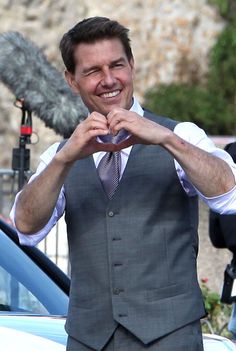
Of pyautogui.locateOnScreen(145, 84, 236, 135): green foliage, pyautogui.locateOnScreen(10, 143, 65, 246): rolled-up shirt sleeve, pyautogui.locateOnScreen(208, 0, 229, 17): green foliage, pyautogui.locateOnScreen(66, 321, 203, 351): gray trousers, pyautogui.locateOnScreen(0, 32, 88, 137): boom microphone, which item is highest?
pyautogui.locateOnScreen(208, 0, 229, 17): green foliage

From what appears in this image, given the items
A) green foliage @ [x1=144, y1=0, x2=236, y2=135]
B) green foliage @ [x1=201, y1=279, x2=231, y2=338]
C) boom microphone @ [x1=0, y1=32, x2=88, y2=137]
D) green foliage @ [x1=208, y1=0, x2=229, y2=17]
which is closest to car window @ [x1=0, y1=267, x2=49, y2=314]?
boom microphone @ [x1=0, y1=32, x2=88, y2=137]

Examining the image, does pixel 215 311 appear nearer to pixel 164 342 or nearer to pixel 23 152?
pixel 23 152

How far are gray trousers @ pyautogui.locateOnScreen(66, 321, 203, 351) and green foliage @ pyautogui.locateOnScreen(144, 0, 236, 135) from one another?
32.8 ft

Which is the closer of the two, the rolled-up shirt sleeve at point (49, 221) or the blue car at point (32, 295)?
the rolled-up shirt sleeve at point (49, 221)

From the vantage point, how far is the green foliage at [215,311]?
7.16m

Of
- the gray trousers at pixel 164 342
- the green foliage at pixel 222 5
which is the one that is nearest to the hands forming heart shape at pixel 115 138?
the gray trousers at pixel 164 342

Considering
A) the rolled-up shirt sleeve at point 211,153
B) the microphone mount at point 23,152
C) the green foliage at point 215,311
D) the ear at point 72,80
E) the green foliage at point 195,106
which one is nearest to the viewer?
the rolled-up shirt sleeve at point 211,153

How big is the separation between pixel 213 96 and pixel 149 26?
1163 millimetres

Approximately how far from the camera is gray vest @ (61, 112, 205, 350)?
340 cm

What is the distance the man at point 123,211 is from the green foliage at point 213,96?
9.85 metres

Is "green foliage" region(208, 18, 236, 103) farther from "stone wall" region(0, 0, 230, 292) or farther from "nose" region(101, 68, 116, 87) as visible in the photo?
"nose" region(101, 68, 116, 87)

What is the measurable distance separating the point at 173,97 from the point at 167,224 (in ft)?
33.4

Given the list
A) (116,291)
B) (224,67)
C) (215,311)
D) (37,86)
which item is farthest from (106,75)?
(224,67)

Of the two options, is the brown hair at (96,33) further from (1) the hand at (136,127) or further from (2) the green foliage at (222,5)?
(2) the green foliage at (222,5)
